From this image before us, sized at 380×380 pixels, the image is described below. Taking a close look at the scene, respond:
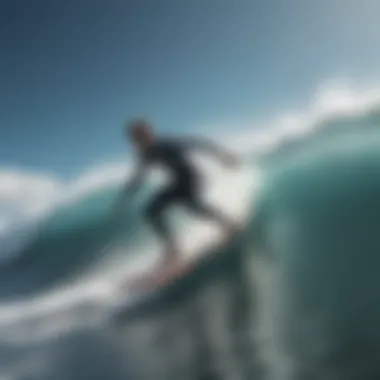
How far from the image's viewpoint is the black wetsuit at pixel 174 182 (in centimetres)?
334

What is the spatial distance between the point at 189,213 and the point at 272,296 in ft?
1.56

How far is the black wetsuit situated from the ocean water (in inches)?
2.0

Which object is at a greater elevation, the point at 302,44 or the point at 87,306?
the point at 302,44

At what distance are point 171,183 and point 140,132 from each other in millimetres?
243

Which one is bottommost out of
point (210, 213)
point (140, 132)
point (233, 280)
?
point (233, 280)

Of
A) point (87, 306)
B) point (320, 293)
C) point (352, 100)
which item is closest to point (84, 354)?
point (87, 306)

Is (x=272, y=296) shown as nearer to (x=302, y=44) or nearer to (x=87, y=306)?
(x=87, y=306)

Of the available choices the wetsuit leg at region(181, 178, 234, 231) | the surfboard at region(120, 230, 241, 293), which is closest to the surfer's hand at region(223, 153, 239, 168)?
the wetsuit leg at region(181, 178, 234, 231)

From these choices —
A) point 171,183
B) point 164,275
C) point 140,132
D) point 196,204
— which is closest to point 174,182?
point 171,183

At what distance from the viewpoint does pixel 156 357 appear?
3412 millimetres

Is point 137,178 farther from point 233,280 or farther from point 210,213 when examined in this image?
point 233,280

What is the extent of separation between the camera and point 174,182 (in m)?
3.37

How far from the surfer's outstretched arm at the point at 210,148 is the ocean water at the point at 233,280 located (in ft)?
0.18

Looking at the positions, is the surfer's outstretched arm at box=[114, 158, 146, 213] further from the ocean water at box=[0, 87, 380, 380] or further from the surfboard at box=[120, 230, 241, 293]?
the surfboard at box=[120, 230, 241, 293]
